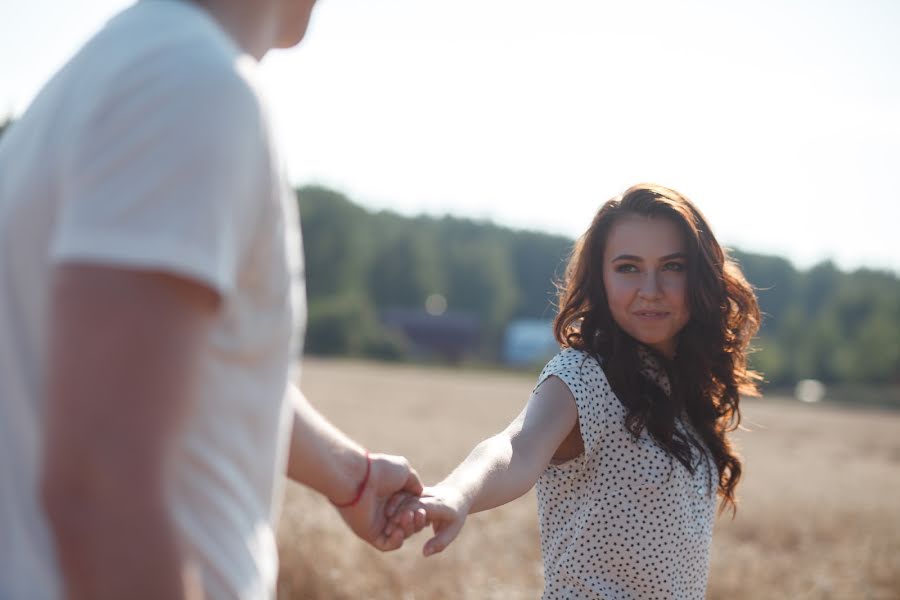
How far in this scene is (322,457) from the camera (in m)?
2.07

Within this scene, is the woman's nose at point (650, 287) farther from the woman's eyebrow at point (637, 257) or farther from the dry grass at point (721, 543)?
the dry grass at point (721, 543)

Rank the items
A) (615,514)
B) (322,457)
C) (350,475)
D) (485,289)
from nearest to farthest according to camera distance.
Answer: (322,457)
(350,475)
(615,514)
(485,289)

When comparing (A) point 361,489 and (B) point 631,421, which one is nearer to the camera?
(A) point 361,489

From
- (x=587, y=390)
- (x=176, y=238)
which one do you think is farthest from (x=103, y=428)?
(x=587, y=390)

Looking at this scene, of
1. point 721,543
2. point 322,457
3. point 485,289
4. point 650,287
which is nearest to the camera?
point 322,457

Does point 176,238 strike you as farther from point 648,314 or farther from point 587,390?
point 648,314

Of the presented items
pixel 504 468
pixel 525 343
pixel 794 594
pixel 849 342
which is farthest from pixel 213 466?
pixel 525 343

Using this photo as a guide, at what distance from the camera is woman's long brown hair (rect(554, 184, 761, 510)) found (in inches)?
109

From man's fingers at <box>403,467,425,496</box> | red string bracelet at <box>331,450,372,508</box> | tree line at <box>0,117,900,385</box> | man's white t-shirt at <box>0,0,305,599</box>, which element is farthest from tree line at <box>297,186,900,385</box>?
man's white t-shirt at <box>0,0,305,599</box>

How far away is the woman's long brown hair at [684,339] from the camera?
277 centimetres

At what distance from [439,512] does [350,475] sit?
0.82 ft

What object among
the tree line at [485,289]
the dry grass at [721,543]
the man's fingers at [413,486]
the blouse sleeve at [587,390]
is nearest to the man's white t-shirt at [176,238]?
the man's fingers at [413,486]

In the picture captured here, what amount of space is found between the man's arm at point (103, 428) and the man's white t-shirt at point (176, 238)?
46 millimetres

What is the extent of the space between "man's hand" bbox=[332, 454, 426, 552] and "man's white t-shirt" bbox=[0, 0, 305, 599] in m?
0.97
